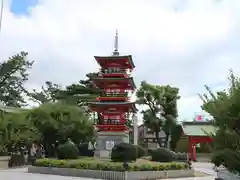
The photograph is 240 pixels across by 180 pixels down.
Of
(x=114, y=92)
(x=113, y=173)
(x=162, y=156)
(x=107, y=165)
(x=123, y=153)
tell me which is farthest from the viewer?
(x=114, y=92)

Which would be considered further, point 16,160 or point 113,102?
point 113,102

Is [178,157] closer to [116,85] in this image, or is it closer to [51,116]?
[116,85]

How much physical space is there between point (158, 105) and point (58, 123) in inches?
734

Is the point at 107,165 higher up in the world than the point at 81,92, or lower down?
lower down

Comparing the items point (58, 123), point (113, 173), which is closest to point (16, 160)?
point (58, 123)

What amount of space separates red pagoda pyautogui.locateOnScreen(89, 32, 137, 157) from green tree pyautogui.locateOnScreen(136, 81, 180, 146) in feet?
37.6

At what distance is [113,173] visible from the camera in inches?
803

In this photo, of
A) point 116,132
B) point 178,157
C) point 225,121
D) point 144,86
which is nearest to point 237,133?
point 225,121

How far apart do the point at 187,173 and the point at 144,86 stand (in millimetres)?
25530

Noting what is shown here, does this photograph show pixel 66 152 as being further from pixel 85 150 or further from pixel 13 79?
pixel 13 79

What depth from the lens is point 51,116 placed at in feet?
111

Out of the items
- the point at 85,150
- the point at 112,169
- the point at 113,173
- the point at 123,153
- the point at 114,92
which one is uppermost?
the point at 114,92

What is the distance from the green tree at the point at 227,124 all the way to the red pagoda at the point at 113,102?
25555 mm

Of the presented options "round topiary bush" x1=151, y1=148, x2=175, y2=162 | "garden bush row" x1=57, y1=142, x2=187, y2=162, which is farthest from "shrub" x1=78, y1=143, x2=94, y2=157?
"round topiary bush" x1=151, y1=148, x2=175, y2=162
